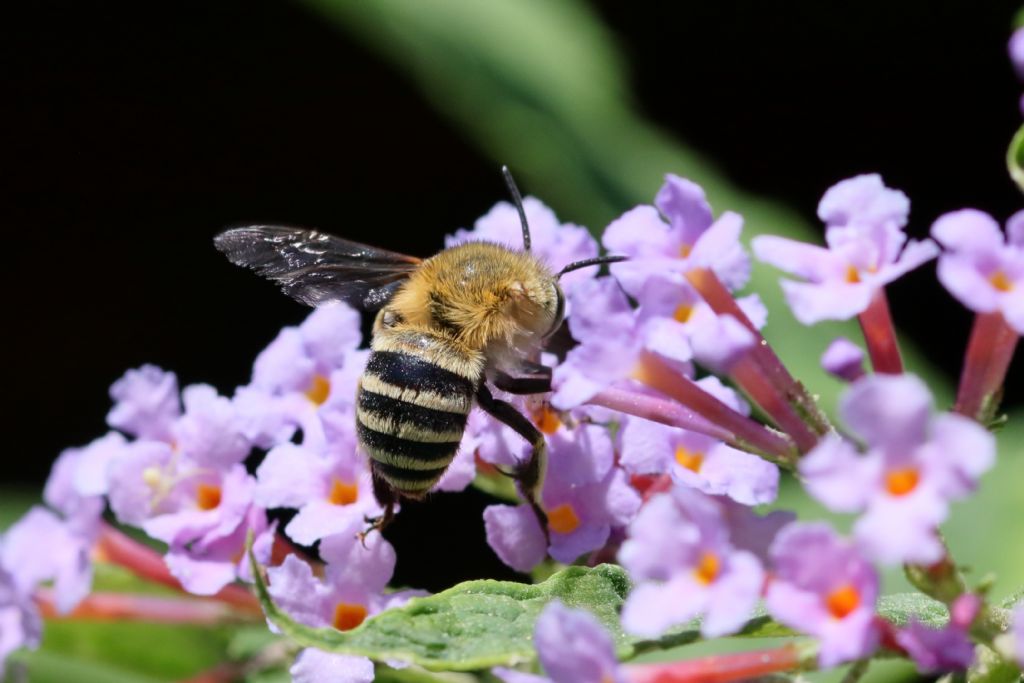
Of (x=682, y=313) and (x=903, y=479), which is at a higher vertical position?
(x=682, y=313)

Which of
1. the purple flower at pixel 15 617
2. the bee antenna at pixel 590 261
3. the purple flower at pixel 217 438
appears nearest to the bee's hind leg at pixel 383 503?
the purple flower at pixel 217 438

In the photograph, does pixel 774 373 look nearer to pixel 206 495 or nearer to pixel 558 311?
pixel 558 311

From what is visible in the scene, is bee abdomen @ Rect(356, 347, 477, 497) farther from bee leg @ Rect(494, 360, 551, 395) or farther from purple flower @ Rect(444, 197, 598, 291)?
purple flower @ Rect(444, 197, 598, 291)

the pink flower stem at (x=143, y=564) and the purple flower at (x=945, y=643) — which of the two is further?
the pink flower stem at (x=143, y=564)

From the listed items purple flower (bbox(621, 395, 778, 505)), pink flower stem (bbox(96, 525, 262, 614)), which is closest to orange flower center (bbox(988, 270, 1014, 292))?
purple flower (bbox(621, 395, 778, 505))

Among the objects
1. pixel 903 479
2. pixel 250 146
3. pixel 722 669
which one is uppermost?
pixel 250 146

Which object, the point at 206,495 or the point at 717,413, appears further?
the point at 206,495

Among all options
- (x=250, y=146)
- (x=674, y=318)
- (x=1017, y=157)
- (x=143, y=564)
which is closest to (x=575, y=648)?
(x=674, y=318)

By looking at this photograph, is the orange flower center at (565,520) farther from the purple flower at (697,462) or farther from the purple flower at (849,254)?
the purple flower at (849,254)
